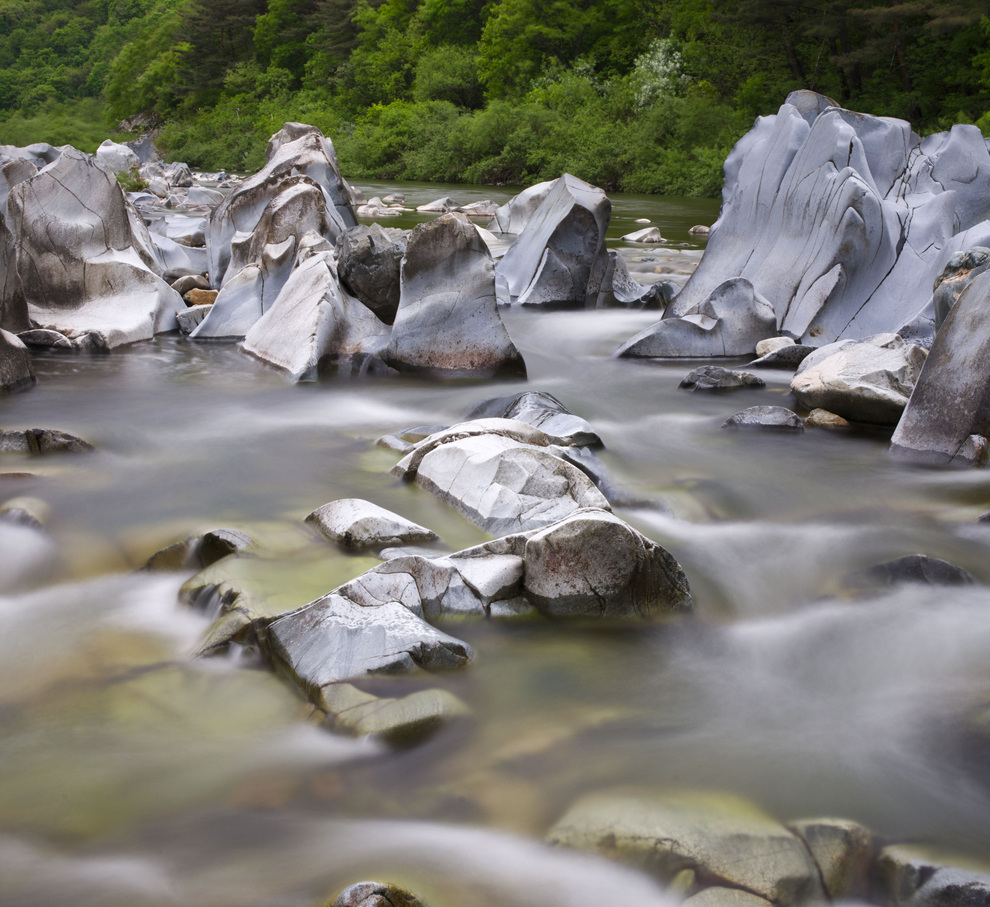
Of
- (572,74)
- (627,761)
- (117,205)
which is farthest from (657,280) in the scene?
(572,74)

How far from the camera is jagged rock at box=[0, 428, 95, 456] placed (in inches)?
180

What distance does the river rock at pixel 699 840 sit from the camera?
75.8 inches

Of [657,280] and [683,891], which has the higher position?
[657,280]

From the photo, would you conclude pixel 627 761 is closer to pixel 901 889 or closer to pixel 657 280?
pixel 901 889

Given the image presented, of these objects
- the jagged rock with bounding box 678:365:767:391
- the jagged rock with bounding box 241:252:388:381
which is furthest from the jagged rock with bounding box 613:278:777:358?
the jagged rock with bounding box 241:252:388:381

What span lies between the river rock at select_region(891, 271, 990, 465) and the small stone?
6.35 meters

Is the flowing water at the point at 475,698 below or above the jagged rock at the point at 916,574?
below

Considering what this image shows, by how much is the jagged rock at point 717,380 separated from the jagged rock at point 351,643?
4.10 meters

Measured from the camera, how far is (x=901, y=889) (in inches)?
77.0

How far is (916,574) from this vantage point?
11.0 ft

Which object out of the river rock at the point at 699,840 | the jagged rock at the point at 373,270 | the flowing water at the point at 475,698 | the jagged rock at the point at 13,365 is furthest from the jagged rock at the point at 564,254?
the river rock at the point at 699,840

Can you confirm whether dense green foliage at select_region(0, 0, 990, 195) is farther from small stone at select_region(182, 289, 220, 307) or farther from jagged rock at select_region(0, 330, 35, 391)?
jagged rock at select_region(0, 330, 35, 391)

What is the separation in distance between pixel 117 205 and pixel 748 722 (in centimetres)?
744

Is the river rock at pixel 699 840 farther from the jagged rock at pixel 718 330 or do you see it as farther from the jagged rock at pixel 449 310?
the jagged rock at pixel 718 330
